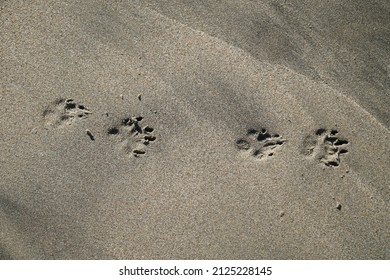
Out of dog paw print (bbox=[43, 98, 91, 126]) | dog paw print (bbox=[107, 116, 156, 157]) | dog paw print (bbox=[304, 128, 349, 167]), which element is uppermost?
dog paw print (bbox=[43, 98, 91, 126])

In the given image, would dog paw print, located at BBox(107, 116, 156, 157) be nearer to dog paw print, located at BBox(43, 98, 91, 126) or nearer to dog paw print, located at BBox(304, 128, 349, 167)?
dog paw print, located at BBox(43, 98, 91, 126)

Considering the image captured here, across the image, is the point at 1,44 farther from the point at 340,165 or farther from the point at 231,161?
the point at 340,165

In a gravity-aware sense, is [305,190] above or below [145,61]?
below

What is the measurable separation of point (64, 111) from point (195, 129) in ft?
3.37

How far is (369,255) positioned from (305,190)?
0.70m

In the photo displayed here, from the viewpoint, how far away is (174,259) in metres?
3.08

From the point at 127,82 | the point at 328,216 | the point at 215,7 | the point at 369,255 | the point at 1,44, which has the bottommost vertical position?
the point at 369,255

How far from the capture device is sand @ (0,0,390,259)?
3.03 meters

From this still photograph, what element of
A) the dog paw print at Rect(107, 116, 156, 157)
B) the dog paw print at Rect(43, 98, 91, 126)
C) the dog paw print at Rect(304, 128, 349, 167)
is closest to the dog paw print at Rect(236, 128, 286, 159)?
the dog paw print at Rect(304, 128, 349, 167)

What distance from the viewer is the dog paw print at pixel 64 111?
10.0 ft

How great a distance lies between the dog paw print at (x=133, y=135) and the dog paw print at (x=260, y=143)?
2.32 ft

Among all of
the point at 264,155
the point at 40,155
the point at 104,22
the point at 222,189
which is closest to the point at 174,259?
the point at 222,189

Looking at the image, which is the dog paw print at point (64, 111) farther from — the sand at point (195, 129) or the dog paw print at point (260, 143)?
the dog paw print at point (260, 143)

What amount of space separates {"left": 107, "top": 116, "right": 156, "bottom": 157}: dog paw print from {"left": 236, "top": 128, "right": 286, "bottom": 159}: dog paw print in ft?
2.32
